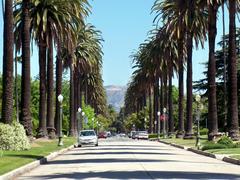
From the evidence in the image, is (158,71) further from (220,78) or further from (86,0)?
(86,0)

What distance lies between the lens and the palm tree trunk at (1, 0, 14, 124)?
35188 mm

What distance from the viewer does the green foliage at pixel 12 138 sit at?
111 feet

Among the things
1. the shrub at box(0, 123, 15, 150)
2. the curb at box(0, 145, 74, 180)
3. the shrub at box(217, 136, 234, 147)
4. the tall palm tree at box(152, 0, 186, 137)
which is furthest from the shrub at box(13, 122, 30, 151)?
the tall palm tree at box(152, 0, 186, 137)

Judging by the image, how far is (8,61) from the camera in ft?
115

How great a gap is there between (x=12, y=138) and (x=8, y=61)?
4.51 metres

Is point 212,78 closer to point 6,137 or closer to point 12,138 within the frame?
point 12,138

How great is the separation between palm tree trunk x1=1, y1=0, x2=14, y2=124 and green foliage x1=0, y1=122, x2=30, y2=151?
91 centimetres

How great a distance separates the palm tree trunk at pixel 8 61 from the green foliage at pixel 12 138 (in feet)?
3.00

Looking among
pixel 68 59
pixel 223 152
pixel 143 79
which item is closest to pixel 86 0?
pixel 68 59

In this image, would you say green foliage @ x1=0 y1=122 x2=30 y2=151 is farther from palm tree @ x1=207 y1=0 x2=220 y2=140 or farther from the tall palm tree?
the tall palm tree

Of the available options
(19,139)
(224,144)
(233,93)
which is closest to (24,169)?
(19,139)

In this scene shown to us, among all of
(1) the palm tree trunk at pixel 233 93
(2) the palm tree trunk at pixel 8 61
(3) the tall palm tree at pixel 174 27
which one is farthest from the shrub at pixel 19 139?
(3) the tall palm tree at pixel 174 27

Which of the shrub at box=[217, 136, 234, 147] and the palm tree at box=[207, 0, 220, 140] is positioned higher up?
the palm tree at box=[207, 0, 220, 140]

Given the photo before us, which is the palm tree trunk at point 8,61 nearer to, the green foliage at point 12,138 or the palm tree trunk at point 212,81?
the green foliage at point 12,138
